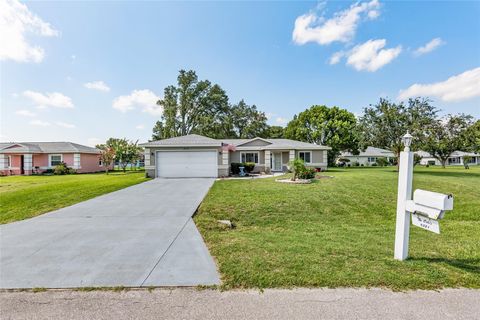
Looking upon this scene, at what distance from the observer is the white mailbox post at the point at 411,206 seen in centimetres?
313

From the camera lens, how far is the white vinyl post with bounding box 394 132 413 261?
138 inches

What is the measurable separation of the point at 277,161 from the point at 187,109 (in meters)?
19.4

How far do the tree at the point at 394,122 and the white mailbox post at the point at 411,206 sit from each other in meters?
21.7

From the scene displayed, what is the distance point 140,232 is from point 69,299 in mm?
2628

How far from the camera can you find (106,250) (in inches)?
169

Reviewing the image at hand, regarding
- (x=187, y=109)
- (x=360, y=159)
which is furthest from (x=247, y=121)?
(x=360, y=159)

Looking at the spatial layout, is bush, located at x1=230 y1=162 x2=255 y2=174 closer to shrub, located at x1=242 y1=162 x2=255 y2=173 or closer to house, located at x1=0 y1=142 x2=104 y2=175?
shrub, located at x1=242 y1=162 x2=255 y2=173

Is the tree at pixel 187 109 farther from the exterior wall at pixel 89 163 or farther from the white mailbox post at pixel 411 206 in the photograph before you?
the white mailbox post at pixel 411 206

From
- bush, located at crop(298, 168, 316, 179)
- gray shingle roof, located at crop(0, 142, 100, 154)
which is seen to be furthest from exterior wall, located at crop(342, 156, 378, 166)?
gray shingle roof, located at crop(0, 142, 100, 154)

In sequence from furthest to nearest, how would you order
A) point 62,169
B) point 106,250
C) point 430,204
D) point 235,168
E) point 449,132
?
point 62,169
point 449,132
point 235,168
point 106,250
point 430,204

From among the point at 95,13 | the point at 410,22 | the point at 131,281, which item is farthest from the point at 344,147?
the point at 131,281

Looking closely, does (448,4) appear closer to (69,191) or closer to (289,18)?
(289,18)

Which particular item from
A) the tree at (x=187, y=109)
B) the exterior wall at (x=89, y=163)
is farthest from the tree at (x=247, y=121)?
the exterior wall at (x=89, y=163)

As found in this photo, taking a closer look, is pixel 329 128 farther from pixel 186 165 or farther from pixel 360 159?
pixel 186 165
